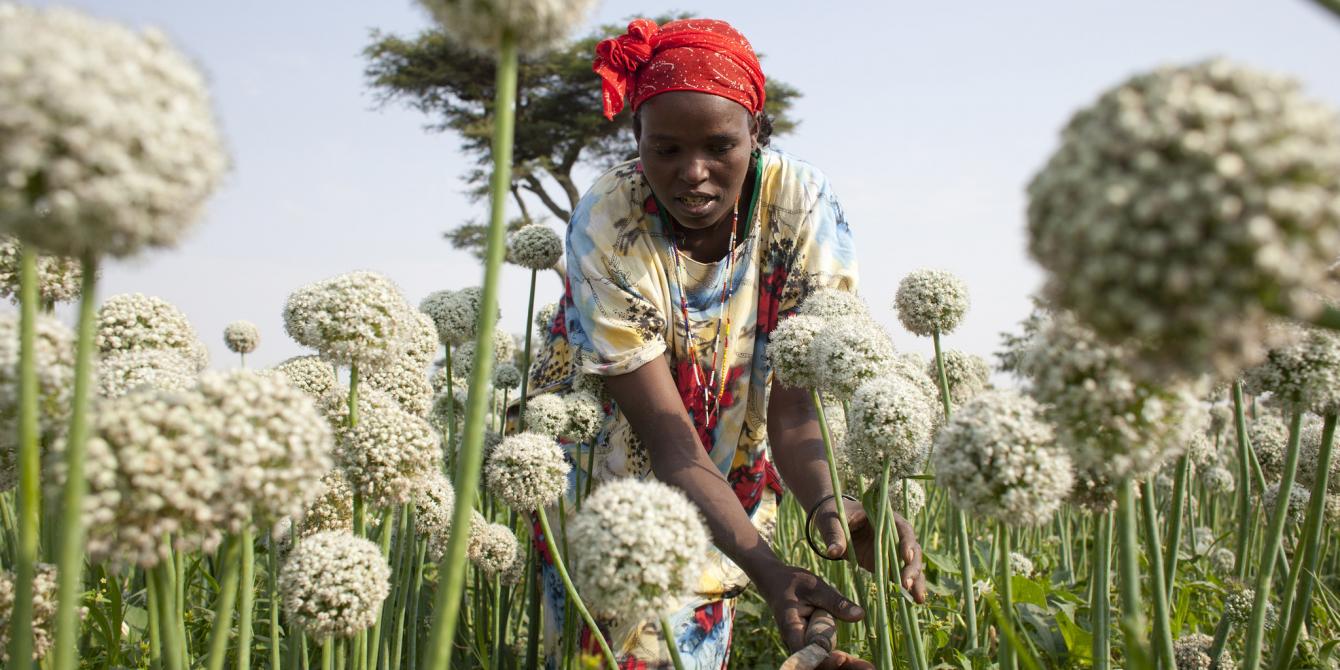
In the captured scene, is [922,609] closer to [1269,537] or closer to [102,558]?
[1269,537]

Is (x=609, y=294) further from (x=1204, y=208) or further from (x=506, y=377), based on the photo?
(x=1204, y=208)

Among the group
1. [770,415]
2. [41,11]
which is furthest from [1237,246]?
[770,415]

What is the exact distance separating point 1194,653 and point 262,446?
113 inches

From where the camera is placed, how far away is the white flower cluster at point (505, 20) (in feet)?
3.50

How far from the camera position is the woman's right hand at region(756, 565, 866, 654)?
2.39 metres

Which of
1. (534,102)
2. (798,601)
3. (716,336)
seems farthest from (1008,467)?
(534,102)

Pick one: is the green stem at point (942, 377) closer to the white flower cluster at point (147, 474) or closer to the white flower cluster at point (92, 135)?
the white flower cluster at point (147, 474)

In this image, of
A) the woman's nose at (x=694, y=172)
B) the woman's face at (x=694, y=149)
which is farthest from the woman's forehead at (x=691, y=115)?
the woman's nose at (x=694, y=172)

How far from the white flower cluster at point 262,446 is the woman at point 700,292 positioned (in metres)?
1.62

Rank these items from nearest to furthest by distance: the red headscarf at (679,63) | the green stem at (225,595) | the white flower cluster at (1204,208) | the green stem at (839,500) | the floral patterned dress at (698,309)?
1. the white flower cluster at (1204,208)
2. the green stem at (225,595)
3. the green stem at (839,500)
4. the red headscarf at (679,63)
5. the floral patterned dress at (698,309)

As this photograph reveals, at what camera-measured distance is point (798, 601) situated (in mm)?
2498

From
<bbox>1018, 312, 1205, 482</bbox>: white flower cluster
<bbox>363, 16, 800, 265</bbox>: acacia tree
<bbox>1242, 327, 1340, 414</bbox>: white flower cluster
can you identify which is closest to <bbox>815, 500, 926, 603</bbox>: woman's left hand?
<bbox>1242, 327, 1340, 414</bbox>: white flower cluster

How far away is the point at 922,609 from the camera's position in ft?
12.0

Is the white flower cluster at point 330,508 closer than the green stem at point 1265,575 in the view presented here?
No
